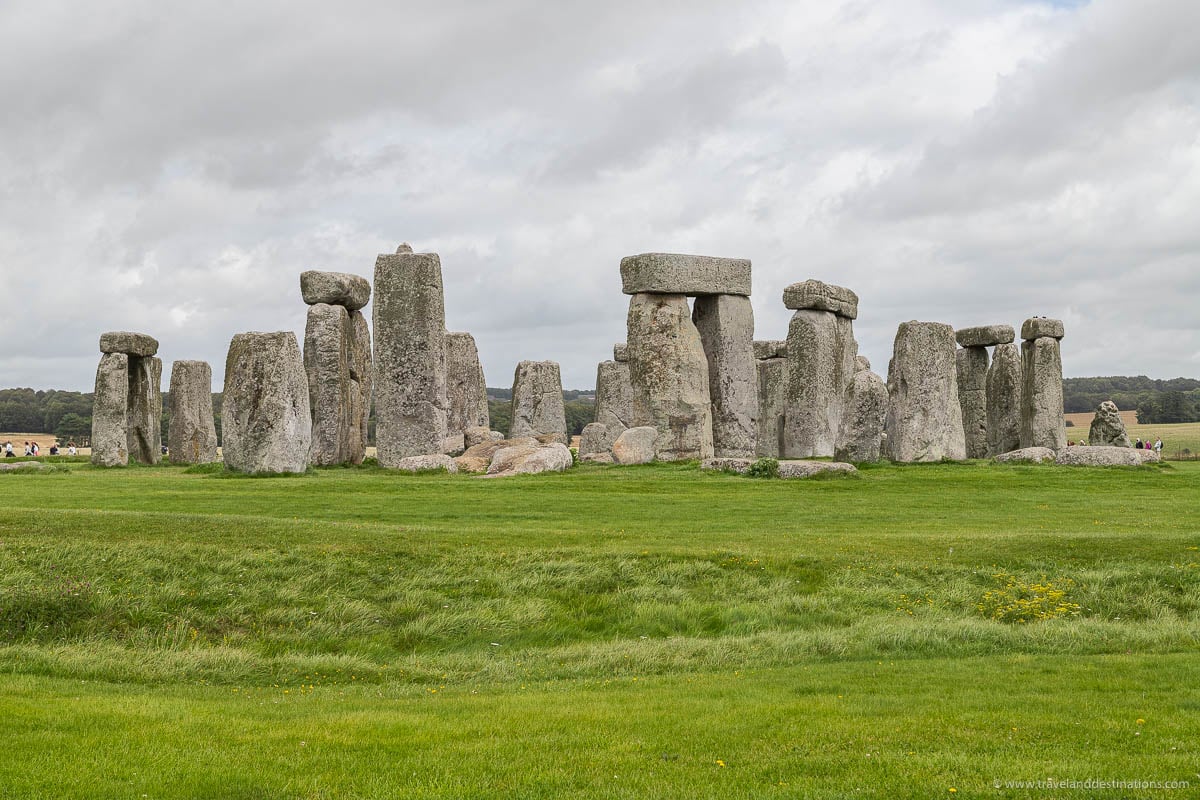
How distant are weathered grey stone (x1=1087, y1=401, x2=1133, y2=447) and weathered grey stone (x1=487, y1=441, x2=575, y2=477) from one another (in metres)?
15.9

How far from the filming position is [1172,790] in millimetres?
6285

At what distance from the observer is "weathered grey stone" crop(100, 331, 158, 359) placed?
31266 millimetres

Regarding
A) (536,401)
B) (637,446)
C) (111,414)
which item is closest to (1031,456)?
(637,446)

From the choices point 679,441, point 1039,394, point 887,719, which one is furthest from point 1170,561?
point 1039,394

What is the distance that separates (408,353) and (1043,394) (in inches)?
672

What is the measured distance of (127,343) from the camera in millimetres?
31547

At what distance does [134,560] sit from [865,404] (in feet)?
51.2

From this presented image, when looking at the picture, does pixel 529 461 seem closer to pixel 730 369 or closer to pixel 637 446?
pixel 637 446

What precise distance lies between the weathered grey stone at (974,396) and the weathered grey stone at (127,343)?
22.7 meters

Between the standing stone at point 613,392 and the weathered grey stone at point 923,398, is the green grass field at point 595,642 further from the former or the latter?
the standing stone at point 613,392

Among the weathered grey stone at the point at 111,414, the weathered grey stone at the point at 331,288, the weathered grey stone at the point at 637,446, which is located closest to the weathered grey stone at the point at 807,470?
the weathered grey stone at the point at 637,446

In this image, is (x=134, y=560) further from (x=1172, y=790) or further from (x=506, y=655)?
(x=1172, y=790)

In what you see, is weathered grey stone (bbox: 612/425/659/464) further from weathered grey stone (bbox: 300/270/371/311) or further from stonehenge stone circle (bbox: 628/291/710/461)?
weathered grey stone (bbox: 300/270/371/311)

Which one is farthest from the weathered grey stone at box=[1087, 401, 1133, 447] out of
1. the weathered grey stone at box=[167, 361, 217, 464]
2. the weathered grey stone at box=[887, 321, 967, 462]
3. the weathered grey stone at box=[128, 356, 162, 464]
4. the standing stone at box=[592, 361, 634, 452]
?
the weathered grey stone at box=[128, 356, 162, 464]
